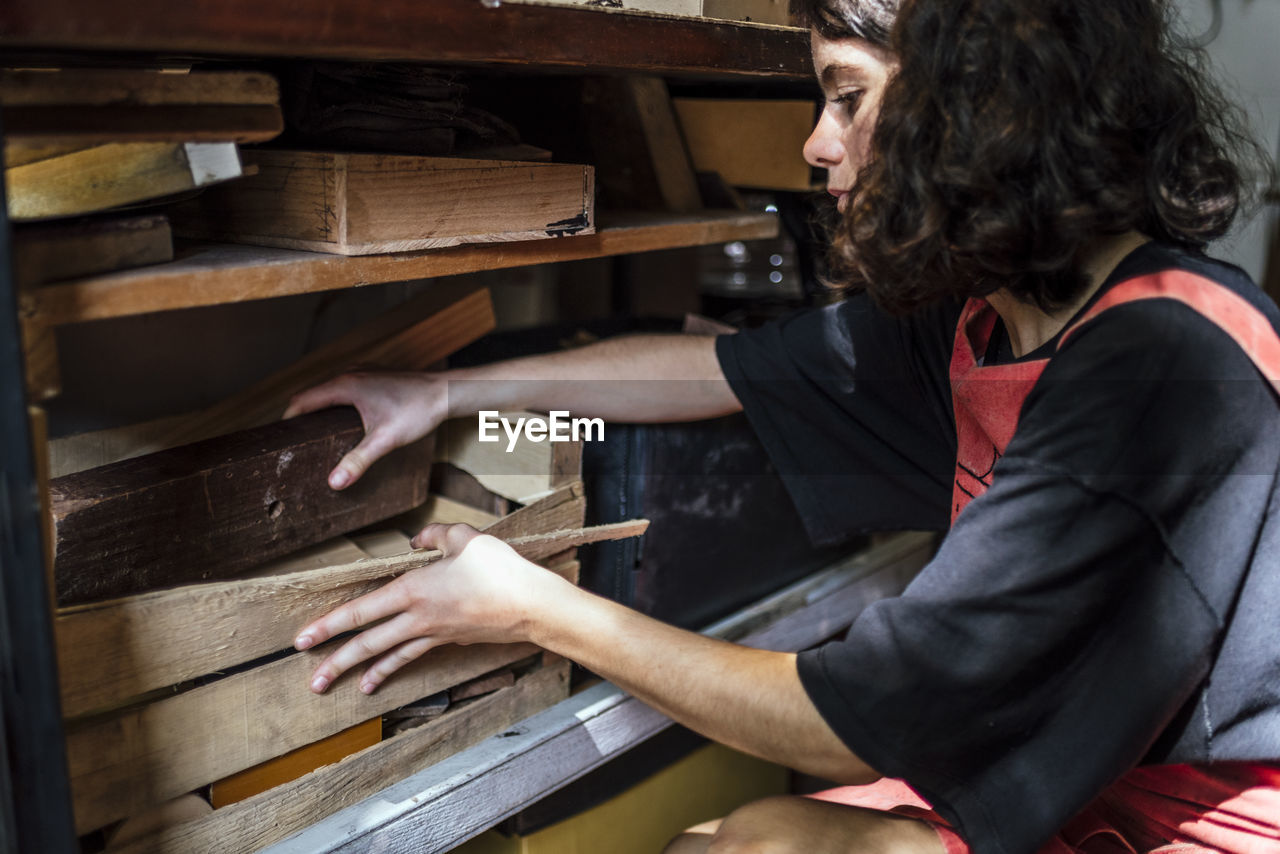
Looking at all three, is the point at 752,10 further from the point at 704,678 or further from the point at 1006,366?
the point at 704,678

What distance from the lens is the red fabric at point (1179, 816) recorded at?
972 millimetres

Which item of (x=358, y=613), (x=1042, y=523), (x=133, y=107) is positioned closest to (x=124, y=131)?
(x=133, y=107)

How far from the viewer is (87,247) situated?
2.44 ft

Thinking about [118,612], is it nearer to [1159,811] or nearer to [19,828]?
[19,828]

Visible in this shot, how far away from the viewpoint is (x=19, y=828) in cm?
70

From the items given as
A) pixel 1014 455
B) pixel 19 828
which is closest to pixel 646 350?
pixel 1014 455

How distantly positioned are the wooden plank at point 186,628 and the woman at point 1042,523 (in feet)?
0.11

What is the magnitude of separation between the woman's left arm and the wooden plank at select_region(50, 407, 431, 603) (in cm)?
12

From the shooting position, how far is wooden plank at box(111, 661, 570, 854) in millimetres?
951

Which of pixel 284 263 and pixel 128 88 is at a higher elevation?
pixel 128 88

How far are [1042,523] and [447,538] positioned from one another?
58 cm

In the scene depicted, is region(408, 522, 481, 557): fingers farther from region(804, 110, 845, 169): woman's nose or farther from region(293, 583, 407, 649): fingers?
region(804, 110, 845, 169): woman's nose

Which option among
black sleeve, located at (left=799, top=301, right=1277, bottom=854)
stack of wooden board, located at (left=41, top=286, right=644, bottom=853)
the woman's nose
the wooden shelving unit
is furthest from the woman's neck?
stack of wooden board, located at (left=41, top=286, right=644, bottom=853)

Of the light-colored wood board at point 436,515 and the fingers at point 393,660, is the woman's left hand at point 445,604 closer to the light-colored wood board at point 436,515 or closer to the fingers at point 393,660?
the fingers at point 393,660
